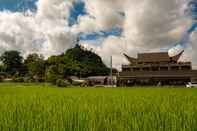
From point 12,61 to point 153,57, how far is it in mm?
41351

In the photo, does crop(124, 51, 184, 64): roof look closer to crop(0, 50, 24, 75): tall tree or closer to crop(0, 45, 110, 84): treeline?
crop(0, 45, 110, 84): treeline

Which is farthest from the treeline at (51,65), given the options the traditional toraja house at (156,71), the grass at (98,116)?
the grass at (98,116)

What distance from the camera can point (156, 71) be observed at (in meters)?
47.3

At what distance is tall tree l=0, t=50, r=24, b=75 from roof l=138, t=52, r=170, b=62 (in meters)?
33.4

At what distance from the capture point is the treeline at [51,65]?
199ft

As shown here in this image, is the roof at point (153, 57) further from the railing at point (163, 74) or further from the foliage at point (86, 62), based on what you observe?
the foliage at point (86, 62)

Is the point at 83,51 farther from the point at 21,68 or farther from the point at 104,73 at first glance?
the point at 21,68

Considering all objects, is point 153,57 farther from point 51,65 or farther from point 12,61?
point 12,61

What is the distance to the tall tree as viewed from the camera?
2911 inches

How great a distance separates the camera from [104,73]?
7112 centimetres

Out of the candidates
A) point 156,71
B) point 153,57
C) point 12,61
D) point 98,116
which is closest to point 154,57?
point 153,57

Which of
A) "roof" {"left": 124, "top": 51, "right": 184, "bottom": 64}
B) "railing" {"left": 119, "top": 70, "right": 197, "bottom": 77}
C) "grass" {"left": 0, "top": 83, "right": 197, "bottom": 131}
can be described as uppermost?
"roof" {"left": 124, "top": 51, "right": 184, "bottom": 64}

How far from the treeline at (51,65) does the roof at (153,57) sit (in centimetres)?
1519

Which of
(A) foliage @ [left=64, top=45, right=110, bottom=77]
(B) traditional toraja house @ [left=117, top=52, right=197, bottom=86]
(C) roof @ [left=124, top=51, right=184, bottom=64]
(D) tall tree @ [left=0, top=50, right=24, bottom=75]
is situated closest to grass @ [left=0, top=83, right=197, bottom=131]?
(B) traditional toraja house @ [left=117, top=52, right=197, bottom=86]
